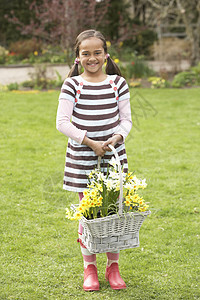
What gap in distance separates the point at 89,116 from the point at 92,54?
13.7 inches

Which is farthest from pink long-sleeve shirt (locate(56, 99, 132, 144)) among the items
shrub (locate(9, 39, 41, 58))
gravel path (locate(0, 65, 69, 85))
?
shrub (locate(9, 39, 41, 58))

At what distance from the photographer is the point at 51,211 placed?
393 centimetres

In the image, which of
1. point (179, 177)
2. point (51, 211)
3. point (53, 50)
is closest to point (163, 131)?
point (179, 177)

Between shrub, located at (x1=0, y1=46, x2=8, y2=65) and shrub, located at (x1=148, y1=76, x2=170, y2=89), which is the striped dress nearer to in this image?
shrub, located at (x1=148, y1=76, x2=170, y2=89)

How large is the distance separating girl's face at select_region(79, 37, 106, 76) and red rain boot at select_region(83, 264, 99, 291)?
116cm

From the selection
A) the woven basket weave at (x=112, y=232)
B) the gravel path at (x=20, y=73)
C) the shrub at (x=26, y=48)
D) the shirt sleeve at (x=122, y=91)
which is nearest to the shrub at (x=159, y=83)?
the gravel path at (x=20, y=73)

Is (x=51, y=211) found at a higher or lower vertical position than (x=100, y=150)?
lower

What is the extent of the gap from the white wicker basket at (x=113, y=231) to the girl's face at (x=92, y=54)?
48cm

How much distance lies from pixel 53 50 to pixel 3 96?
17.4 ft

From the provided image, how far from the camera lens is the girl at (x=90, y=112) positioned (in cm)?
248

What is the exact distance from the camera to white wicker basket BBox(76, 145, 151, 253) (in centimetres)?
230

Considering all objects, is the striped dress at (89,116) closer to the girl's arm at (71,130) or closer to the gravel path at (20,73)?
the girl's arm at (71,130)

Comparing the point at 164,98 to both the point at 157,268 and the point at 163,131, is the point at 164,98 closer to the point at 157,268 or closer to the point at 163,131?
the point at 163,131

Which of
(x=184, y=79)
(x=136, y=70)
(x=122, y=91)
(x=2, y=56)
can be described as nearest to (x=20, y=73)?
(x=2, y=56)
